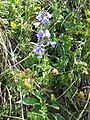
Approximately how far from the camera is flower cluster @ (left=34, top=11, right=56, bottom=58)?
1.75 m

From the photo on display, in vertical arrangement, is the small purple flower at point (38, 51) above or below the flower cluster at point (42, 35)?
below

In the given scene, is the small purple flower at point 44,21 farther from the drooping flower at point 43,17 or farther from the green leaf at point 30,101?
the green leaf at point 30,101

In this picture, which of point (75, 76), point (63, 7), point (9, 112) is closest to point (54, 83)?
point (75, 76)

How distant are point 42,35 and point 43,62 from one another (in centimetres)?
13

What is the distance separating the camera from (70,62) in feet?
5.86

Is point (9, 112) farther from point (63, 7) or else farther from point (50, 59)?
point (63, 7)

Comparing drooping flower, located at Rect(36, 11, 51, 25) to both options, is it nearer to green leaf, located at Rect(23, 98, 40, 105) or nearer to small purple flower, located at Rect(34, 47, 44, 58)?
small purple flower, located at Rect(34, 47, 44, 58)

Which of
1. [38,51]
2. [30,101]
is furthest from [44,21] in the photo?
[30,101]

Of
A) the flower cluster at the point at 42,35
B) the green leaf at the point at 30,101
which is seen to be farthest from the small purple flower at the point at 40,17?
the green leaf at the point at 30,101

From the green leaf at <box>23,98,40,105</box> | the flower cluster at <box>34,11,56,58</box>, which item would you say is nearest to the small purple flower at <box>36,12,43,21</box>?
the flower cluster at <box>34,11,56,58</box>

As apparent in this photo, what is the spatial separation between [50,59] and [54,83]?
0.12m

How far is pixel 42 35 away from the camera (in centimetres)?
178

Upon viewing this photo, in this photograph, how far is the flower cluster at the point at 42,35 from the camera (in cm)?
175

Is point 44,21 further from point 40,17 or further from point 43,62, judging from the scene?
point 43,62
